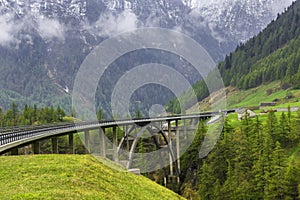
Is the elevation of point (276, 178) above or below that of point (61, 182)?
below

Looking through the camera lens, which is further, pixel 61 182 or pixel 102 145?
pixel 102 145

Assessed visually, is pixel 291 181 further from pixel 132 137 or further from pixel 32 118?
pixel 32 118

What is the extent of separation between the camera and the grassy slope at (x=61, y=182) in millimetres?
25672

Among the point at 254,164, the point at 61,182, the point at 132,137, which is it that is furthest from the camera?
the point at 132,137

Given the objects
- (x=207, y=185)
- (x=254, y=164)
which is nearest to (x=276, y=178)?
(x=254, y=164)

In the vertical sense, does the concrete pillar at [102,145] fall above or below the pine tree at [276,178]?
above

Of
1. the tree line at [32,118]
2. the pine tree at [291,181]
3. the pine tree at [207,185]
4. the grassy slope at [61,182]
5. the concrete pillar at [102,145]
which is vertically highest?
the tree line at [32,118]

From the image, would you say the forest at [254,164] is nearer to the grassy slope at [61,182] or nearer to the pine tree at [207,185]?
the pine tree at [207,185]

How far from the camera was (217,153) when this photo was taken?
90125 millimetres

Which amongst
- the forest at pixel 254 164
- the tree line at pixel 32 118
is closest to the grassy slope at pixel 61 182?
the forest at pixel 254 164

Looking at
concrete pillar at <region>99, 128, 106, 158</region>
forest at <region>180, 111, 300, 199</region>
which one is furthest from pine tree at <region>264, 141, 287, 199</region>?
concrete pillar at <region>99, 128, 106, 158</region>

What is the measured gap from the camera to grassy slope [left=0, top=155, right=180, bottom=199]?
25672 millimetres

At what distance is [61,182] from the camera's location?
95.2ft

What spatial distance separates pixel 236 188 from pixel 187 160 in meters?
43.8
